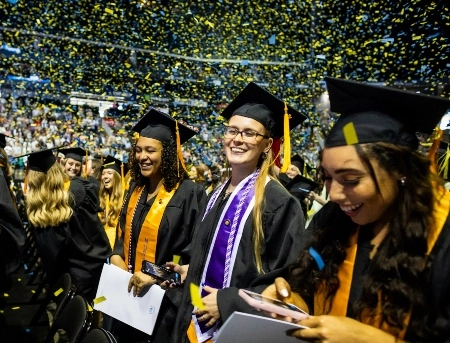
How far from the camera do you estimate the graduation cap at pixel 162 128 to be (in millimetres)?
3025

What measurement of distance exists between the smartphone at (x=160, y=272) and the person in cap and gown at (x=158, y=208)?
243 mm

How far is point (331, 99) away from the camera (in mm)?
1442

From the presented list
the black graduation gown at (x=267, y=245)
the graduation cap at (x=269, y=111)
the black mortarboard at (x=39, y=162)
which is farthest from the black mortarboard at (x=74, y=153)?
the black graduation gown at (x=267, y=245)

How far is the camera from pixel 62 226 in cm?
390

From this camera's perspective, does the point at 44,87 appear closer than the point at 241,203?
No

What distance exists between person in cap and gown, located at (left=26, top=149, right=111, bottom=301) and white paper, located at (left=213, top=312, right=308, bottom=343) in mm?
2926

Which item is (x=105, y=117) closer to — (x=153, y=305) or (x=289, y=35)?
(x=289, y=35)

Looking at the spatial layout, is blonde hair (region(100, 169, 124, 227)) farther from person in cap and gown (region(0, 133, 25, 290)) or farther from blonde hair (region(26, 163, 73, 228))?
person in cap and gown (region(0, 133, 25, 290))

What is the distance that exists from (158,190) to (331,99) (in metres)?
1.78

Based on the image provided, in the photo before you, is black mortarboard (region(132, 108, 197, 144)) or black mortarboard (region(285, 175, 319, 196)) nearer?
black mortarboard (region(132, 108, 197, 144))

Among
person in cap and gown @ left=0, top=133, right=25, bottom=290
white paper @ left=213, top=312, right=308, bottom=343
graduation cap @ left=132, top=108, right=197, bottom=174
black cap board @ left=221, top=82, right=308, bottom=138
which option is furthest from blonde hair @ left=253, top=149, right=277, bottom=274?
person in cap and gown @ left=0, top=133, right=25, bottom=290

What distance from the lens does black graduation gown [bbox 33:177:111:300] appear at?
388 cm

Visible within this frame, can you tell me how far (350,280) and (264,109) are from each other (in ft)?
3.82

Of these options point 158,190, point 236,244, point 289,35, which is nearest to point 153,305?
point 236,244
